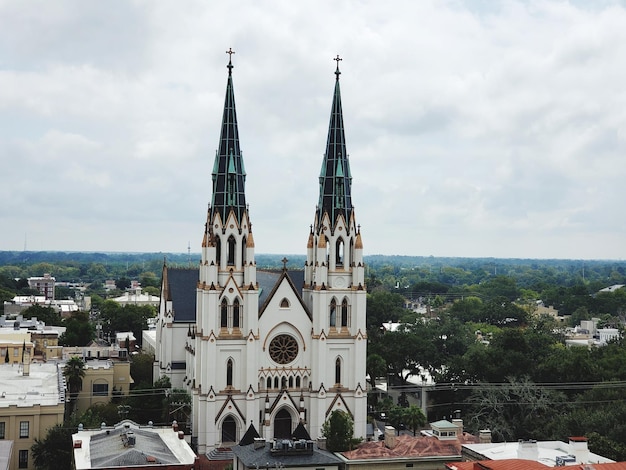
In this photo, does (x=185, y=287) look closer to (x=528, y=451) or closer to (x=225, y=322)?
(x=225, y=322)

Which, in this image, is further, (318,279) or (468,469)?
(318,279)

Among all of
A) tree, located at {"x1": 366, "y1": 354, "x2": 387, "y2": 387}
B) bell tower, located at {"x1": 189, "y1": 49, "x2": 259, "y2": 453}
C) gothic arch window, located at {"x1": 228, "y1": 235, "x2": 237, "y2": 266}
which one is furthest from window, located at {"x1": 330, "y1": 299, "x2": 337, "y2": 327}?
tree, located at {"x1": 366, "y1": 354, "x2": 387, "y2": 387}

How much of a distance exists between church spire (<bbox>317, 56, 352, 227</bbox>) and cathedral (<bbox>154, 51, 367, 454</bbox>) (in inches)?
3.2

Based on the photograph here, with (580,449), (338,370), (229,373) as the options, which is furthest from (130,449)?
(580,449)

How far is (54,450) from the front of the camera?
59875mm

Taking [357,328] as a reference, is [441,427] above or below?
below

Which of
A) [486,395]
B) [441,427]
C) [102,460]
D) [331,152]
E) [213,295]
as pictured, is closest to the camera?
[102,460]

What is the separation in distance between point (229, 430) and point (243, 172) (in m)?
20.0

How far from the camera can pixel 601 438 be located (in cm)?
5553

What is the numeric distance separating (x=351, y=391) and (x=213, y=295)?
13281 millimetres

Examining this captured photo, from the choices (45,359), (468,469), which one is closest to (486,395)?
(468,469)

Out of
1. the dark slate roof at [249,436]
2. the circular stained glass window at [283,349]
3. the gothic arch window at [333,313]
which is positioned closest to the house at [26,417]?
the dark slate roof at [249,436]

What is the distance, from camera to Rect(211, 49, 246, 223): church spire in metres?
71.4

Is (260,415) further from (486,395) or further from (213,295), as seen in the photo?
(486,395)
